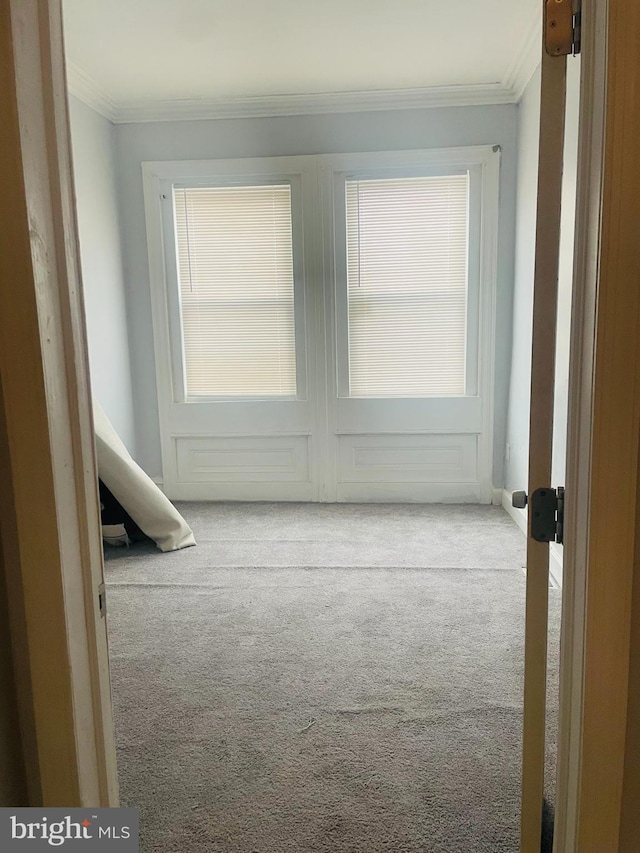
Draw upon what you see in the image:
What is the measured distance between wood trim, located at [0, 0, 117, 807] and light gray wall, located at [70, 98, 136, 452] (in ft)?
9.58

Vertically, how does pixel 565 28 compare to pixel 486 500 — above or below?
above

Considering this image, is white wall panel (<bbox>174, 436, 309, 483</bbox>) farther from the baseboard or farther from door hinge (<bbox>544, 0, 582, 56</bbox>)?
door hinge (<bbox>544, 0, 582, 56</bbox>)

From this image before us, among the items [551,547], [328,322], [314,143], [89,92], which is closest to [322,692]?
[551,547]

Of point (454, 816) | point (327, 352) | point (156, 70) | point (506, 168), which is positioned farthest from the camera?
point (327, 352)

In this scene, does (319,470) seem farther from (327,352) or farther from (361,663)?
(361,663)

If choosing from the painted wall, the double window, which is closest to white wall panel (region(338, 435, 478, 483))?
the painted wall

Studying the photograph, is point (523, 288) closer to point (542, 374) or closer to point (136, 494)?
point (136, 494)

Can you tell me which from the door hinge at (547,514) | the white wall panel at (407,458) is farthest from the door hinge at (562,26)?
the white wall panel at (407,458)

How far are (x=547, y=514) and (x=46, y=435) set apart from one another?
0.82 meters

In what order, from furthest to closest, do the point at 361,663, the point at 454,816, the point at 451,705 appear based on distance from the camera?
1. the point at 361,663
2. the point at 451,705
3. the point at 454,816

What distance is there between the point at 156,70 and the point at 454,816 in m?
3.95

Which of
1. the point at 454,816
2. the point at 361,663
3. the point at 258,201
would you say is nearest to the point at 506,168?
the point at 258,201

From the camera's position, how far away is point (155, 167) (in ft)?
13.9

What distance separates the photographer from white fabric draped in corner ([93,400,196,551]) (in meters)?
3.49
